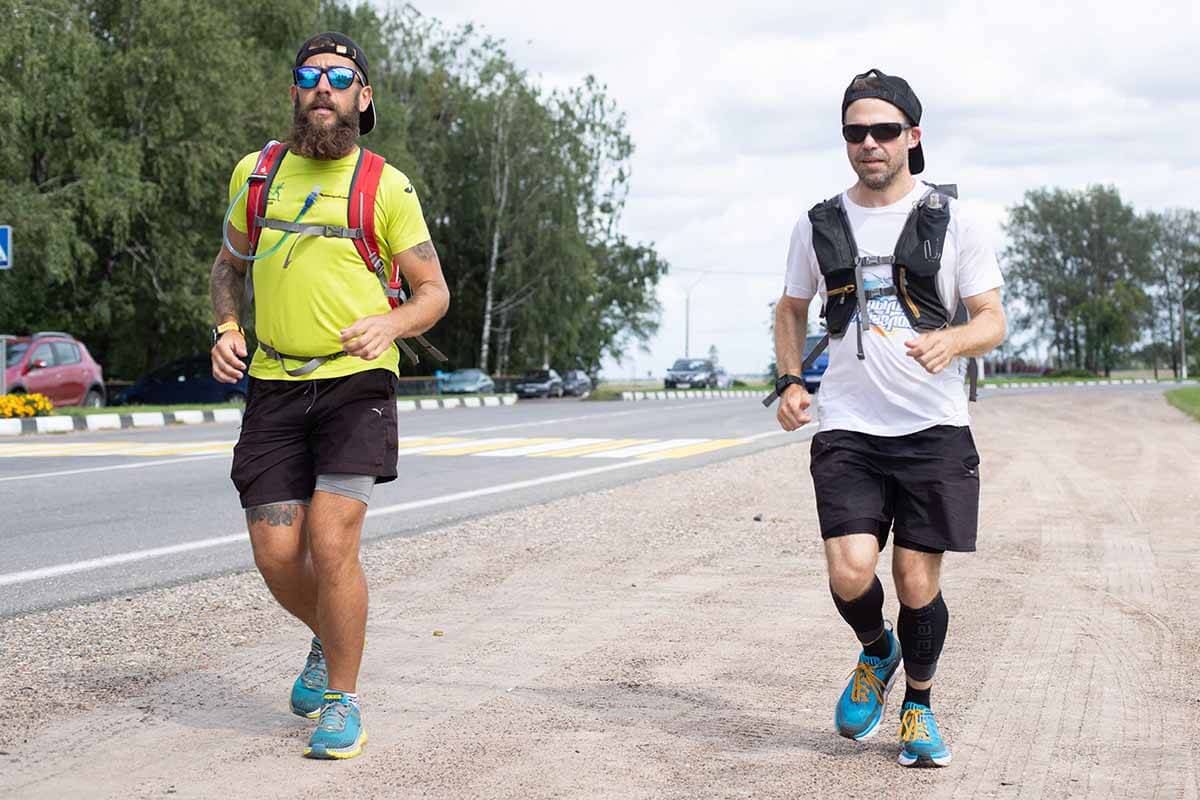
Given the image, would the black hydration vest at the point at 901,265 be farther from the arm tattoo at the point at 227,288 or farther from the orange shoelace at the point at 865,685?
the arm tattoo at the point at 227,288

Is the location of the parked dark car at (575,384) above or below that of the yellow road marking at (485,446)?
below

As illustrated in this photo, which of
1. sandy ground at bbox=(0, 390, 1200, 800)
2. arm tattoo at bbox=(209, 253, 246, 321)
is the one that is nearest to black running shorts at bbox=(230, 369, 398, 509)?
arm tattoo at bbox=(209, 253, 246, 321)

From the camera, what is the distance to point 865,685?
4.55m

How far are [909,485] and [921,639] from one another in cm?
48

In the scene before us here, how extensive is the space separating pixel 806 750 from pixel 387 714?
132 cm

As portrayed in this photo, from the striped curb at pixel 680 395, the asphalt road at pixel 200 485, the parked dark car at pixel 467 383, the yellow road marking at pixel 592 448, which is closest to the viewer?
the asphalt road at pixel 200 485

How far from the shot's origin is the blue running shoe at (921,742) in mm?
4258

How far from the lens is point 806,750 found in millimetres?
4438

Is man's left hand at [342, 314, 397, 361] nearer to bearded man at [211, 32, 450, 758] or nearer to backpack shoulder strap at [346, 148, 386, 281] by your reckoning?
bearded man at [211, 32, 450, 758]

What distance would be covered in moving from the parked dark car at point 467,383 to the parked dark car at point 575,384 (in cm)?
789

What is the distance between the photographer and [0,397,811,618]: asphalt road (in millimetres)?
8352

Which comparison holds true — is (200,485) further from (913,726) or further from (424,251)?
(913,726)

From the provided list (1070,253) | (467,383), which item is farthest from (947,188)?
(1070,253)

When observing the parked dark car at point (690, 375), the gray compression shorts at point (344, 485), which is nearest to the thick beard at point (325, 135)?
the gray compression shorts at point (344, 485)
